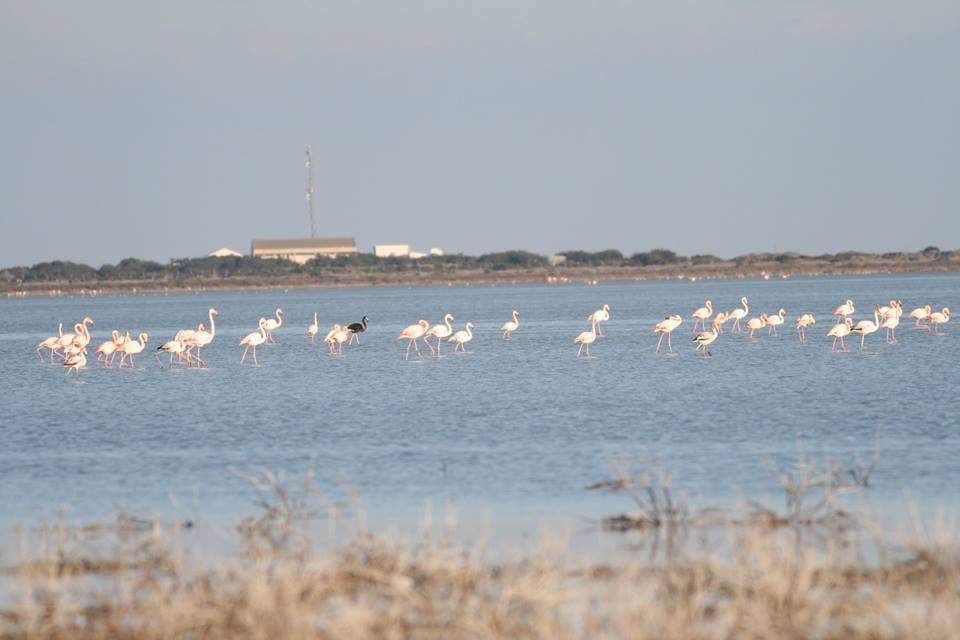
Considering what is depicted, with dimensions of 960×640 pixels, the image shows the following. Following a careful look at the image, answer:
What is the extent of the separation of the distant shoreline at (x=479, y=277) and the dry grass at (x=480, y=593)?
129201 mm

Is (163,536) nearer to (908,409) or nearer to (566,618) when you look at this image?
(566,618)

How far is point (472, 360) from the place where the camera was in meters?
34.1

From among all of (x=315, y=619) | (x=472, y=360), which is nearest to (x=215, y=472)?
(x=315, y=619)

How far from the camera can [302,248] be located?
15950 cm

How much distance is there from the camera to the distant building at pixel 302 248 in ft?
523

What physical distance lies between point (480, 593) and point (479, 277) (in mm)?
141202

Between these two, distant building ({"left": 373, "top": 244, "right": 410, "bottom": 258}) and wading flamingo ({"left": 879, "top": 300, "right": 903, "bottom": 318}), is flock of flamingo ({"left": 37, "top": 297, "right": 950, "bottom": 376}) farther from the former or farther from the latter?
distant building ({"left": 373, "top": 244, "right": 410, "bottom": 258})

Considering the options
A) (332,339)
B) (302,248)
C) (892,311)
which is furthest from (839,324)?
(302,248)

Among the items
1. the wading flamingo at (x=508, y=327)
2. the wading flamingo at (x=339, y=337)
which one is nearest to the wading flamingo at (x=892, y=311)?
the wading flamingo at (x=508, y=327)

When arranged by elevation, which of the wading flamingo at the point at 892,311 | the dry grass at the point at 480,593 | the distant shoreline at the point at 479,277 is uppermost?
the dry grass at the point at 480,593

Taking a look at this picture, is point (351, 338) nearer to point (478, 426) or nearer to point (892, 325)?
point (892, 325)

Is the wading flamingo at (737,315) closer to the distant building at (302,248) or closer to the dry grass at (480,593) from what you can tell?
the dry grass at (480,593)

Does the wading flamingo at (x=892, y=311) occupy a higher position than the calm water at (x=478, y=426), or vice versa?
the wading flamingo at (x=892, y=311)

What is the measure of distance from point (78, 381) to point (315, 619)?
2321 cm
